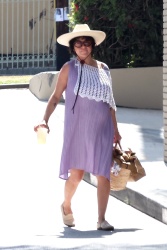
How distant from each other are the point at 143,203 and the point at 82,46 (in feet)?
6.31

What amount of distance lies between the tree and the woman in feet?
29.8

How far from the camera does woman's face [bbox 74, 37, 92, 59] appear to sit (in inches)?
342

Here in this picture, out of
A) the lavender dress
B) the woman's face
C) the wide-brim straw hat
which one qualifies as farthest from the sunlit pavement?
the wide-brim straw hat

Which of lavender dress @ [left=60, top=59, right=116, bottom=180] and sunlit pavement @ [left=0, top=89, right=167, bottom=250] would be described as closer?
sunlit pavement @ [left=0, top=89, right=167, bottom=250]

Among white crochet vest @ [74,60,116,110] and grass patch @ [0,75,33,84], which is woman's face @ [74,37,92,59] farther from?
grass patch @ [0,75,33,84]

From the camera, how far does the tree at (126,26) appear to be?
707 inches

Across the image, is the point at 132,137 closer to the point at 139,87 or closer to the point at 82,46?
the point at 139,87

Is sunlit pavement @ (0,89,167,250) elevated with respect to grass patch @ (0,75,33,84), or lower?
elevated

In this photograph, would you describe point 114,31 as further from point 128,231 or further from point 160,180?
point 128,231

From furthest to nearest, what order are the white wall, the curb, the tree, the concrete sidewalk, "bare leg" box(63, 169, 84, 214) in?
the tree < the white wall < the concrete sidewalk < the curb < "bare leg" box(63, 169, 84, 214)

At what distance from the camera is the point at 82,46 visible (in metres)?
8.68

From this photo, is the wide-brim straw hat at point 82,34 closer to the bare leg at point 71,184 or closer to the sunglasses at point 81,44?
the sunglasses at point 81,44

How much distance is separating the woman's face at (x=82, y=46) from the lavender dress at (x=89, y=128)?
153 mm

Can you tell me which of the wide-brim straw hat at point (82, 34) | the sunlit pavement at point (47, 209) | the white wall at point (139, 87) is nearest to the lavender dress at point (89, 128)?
the wide-brim straw hat at point (82, 34)
